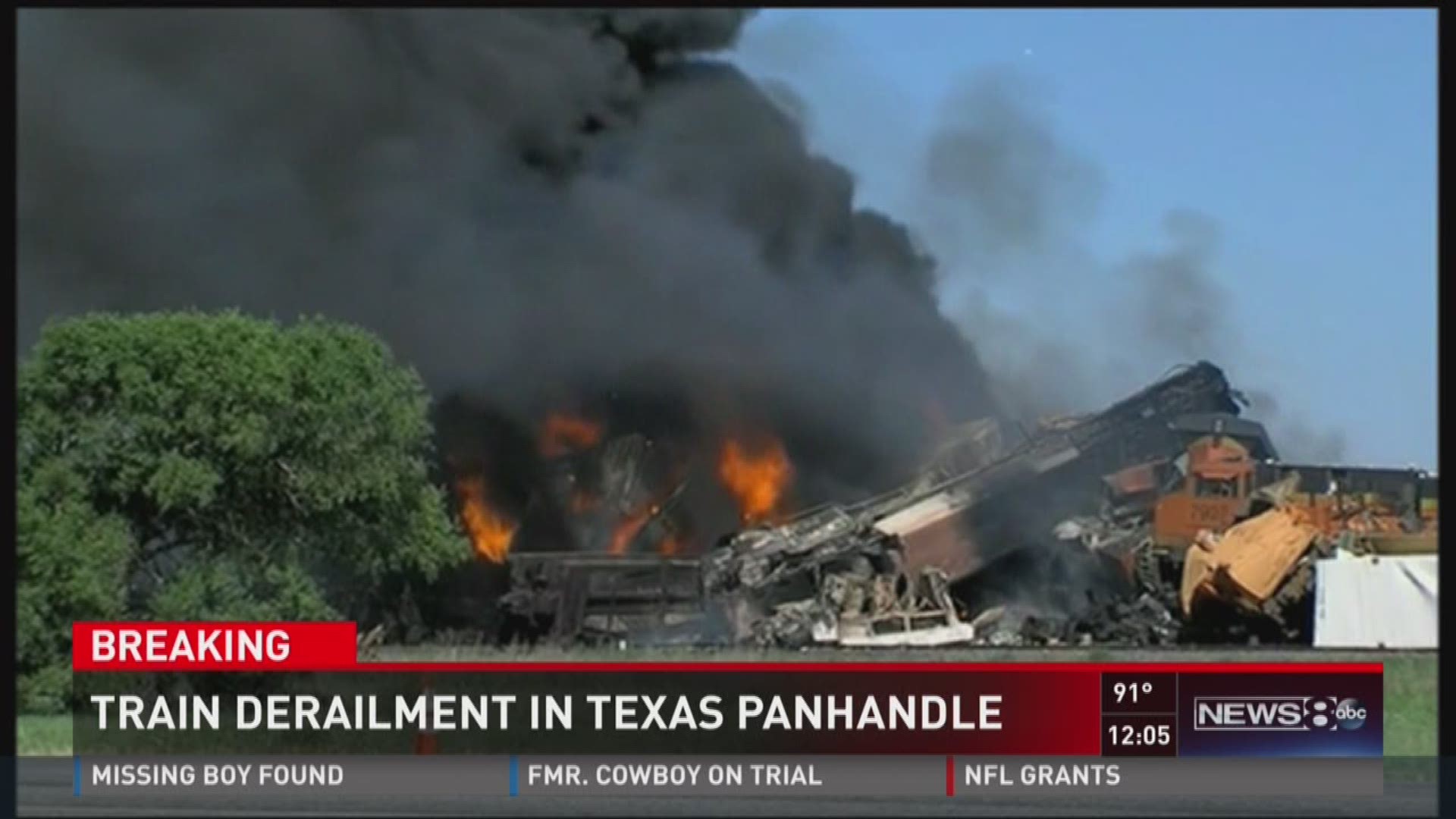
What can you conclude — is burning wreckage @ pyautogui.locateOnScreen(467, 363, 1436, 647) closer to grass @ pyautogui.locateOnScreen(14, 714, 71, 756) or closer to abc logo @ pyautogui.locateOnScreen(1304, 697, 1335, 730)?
grass @ pyautogui.locateOnScreen(14, 714, 71, 756)

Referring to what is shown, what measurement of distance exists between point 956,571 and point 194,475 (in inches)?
434

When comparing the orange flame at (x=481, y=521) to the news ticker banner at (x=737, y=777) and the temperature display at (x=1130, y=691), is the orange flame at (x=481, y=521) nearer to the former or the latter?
the news ticker banner at (x=737, y=777)

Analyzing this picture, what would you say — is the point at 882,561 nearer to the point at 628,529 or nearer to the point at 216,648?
the point at 628,529

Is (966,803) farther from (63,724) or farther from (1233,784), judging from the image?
(63,724)

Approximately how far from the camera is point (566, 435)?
3659 centimetres

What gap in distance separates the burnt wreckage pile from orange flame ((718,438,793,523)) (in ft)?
10.7

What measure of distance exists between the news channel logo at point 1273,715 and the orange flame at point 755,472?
18.3m

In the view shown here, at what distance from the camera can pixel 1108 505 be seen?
30.8 meters

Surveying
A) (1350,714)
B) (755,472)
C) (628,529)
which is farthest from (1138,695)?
(755,472)

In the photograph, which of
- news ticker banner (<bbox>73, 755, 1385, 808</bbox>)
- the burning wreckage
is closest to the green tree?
news ticker banner (<bbox>73, 755, 1385, 808</bbox>)

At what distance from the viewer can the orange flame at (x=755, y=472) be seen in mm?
35531

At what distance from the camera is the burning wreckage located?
2944 centimetres

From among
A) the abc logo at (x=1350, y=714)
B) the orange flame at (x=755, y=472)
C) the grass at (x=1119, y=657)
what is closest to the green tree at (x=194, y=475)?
the grass at (x=1119, y=657)

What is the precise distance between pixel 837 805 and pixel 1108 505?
15.1 meters
